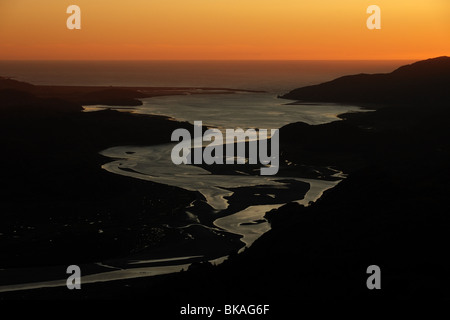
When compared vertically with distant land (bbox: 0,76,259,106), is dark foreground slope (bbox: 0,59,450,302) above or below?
below

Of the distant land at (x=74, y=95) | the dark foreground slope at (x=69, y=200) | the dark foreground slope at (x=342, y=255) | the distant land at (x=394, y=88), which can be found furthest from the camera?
the distant land at (x=394, y=88)

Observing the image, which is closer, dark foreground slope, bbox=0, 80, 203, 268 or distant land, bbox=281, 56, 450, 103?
dark foreground slope, bbox=0, 80, 203, 268

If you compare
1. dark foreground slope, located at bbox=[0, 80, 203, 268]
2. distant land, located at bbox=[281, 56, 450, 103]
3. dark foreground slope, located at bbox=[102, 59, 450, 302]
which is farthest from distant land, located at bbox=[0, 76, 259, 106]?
dark foreground slope, located at bbox=[102, 59, 450, 302]

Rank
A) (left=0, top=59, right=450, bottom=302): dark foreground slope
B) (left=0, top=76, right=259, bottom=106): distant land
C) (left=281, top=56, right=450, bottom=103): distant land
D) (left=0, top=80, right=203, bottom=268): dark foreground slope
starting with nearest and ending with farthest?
(left=0, top=59, right=450, bottom=302): dark foreground slope, (left=0, top=80, right=203, bottom=268): dark foreground slope, (left=0, top=76, right=259, bottom=106): distant land, (left=281, top=56, right=450, bottom=103): distant land

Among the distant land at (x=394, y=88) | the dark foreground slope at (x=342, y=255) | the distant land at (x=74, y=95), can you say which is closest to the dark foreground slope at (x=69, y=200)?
the dark foreground slope at (x=342, y=255)

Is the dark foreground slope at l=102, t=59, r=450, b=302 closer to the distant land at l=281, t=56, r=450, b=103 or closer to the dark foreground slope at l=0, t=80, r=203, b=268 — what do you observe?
the dark foreground slope at l=0, t=80, r=203, b=268

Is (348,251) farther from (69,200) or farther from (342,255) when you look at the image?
(69,200)

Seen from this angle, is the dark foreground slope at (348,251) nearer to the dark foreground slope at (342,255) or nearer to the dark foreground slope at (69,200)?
the dark foreground slope at (342,255)

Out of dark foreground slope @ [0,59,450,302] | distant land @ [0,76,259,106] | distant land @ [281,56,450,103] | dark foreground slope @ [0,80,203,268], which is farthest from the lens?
distant land @ [281,56,450,103]
